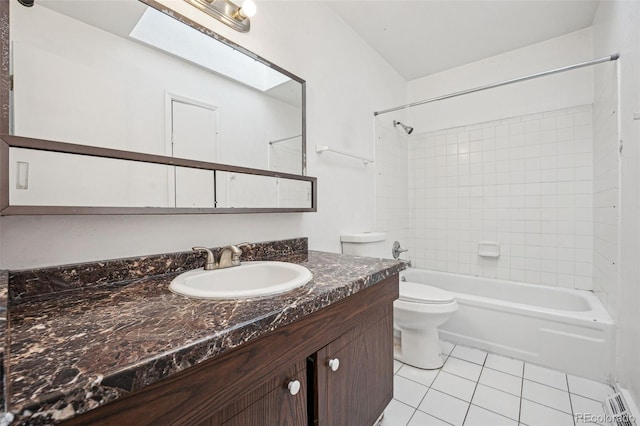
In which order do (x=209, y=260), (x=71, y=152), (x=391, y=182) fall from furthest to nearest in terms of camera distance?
(x=391, y=182), (x=209, y=260), (x=71, y=152)

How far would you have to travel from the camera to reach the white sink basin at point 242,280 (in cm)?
76

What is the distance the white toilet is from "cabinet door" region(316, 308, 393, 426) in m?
0.58

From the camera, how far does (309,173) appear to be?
167 centimetres

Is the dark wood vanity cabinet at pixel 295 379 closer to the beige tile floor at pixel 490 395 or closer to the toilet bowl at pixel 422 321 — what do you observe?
the beige tile floor at pixel 490 395

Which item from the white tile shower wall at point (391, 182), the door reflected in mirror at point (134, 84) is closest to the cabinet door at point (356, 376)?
the door reflected in mirror at point (134, 84)

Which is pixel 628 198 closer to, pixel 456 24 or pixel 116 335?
pixel 456 24

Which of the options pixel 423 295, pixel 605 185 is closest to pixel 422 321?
pixel 423 295

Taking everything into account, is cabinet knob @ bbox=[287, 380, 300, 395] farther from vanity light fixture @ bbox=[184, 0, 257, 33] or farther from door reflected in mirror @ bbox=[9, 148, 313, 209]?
vanity light fixture @ bbox=[184, 0, 257, 33]

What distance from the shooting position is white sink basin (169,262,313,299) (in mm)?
757

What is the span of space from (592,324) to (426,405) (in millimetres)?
1117

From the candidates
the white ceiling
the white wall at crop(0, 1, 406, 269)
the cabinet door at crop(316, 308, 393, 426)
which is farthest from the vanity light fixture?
the cabinet door at crop(316, 308, 393, 426)

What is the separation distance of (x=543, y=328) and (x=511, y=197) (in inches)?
45.8

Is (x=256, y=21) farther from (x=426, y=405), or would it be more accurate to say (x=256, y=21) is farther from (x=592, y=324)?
(x=592, y=324)

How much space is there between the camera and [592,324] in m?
1.61
